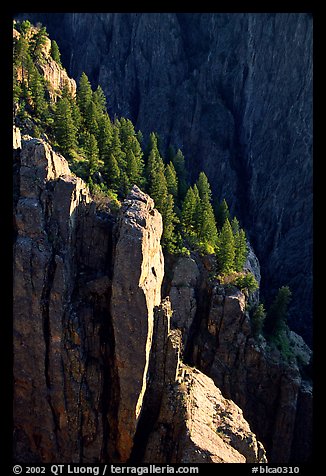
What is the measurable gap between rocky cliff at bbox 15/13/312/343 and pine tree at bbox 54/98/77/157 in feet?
155

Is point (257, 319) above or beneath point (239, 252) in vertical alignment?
beneath

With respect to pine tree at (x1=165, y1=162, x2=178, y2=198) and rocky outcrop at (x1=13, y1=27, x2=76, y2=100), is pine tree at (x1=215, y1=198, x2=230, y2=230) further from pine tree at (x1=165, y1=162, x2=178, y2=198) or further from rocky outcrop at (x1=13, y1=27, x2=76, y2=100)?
rocky outcrop at (x1=13, y1=27, x2=76, y2=100)

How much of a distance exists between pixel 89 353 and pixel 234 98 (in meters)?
75.8

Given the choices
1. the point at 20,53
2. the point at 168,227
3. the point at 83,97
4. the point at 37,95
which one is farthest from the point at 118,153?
the point at 20,53

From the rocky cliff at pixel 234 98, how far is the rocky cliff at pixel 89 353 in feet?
148

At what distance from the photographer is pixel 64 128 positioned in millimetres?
43125

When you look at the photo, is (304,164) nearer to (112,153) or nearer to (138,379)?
(112,153)

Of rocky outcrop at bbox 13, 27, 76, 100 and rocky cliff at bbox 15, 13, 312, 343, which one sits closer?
rocky outcrop at bbox 13, 27, 76, 100

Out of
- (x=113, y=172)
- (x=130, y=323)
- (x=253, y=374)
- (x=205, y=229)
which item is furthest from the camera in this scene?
(x=205, y=229)

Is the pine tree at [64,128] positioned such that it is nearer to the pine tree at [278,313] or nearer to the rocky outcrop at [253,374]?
the rocky outcrop at [253,374]

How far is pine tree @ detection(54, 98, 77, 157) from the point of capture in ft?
142

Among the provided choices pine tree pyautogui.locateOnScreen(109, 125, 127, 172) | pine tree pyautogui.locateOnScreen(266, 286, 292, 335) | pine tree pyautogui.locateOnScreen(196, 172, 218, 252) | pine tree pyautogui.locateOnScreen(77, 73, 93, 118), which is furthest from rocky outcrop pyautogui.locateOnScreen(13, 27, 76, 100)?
pine tree pyautogui.locateOnScreen(266, 286, 292, 335)

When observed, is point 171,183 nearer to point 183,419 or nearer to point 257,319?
point 257,319

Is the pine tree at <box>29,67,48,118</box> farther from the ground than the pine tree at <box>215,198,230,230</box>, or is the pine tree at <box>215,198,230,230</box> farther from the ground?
the pine tree at <box>29,67,48,118</box>
